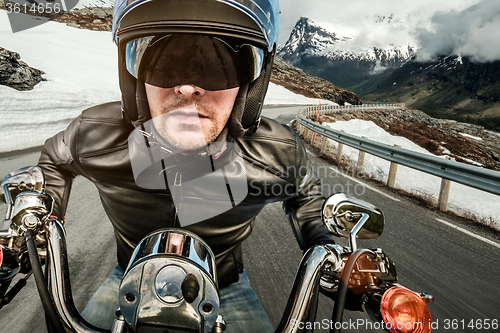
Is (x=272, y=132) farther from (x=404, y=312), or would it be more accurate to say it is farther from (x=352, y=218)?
(x=404, y=312)

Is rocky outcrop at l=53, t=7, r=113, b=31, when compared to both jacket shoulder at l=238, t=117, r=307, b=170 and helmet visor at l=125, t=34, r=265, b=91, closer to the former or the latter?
jacket shoulder at l=238, t=117, r=307, b=170

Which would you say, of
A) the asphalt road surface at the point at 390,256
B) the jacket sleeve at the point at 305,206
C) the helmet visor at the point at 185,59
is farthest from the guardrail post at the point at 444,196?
the helmet visor at the point at 185,59

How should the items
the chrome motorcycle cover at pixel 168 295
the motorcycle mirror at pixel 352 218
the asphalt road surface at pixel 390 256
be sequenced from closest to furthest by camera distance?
the chrome motorcycle cover at pixel 168 295 < the motorcycle mirror at pixel 352 218 < the asphalt road surface at pixel 390 256

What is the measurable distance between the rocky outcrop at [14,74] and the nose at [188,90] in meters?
9.58

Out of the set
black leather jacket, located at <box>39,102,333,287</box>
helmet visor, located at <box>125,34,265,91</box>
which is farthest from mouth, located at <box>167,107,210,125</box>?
black leather jacket, located at <box>39,102,333,287</box>

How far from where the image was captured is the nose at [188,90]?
109 centimetres

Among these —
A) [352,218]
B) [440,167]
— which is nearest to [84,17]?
[440,167]

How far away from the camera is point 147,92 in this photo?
1217mm

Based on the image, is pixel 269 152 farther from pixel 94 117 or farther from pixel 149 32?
pixel 94 117

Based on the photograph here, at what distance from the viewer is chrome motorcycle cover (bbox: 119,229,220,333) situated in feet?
2.29

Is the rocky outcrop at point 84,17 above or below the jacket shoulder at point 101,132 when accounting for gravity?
above

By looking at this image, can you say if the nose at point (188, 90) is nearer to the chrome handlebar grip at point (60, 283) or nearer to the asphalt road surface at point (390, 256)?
the chrome handlebar grip at point (60, 283)

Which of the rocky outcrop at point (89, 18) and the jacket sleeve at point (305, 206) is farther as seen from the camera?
the rocky outcrop at point (89, 18)

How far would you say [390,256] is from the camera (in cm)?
301
